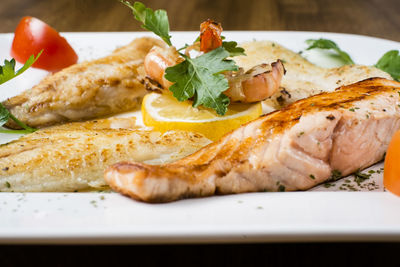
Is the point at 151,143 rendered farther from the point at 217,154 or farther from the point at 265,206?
the point at 265,206

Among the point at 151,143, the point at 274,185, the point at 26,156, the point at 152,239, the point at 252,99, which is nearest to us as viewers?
the point at 152,239

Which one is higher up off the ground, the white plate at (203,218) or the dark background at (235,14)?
the white plate at (203,218)

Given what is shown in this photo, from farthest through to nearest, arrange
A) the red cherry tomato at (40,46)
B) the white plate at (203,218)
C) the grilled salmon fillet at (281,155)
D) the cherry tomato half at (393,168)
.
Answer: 1. the red cherry tomato at (40,46)
2. the cherry tomato half at (393,168)
3. the grilled salmon fillet at (281,155)
4. the white plate at (203,218)

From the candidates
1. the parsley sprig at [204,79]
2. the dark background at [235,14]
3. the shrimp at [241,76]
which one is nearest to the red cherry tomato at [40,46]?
the shrimp at [241,76]

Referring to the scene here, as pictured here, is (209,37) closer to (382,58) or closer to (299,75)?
(299,75)

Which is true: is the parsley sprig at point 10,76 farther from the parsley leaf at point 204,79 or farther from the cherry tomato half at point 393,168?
the cherry tomato half at point 393,168

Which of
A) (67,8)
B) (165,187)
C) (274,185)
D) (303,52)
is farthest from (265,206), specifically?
(67,8)

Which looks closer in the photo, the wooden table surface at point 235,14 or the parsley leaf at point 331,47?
the parsley leaf at point 331,47
